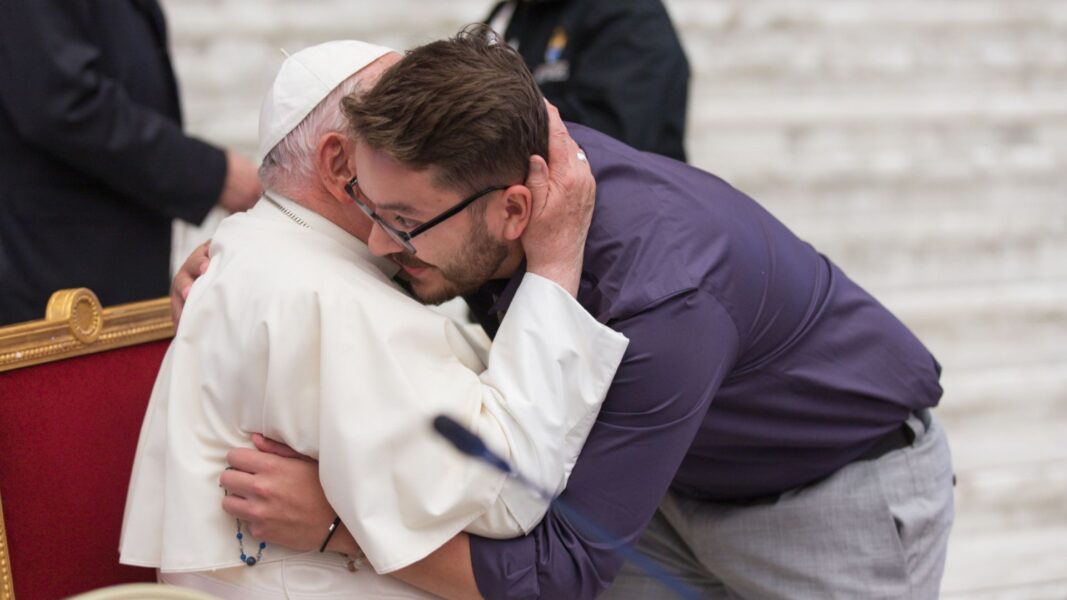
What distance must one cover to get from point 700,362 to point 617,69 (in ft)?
3.95

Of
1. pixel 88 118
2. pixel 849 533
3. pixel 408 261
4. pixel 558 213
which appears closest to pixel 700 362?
pixel 558 213

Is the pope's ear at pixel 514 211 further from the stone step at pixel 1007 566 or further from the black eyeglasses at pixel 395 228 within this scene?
the stone step at pixel 1007 566

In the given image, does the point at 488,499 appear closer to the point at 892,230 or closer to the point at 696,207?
the point at 696,207

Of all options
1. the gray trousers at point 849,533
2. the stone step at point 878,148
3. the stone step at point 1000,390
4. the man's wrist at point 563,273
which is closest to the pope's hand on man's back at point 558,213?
the man's wrist at point 563,273

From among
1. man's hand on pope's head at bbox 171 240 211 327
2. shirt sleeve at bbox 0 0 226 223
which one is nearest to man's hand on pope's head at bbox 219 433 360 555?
man's hand on pope's head at bbox 171 240 211 327

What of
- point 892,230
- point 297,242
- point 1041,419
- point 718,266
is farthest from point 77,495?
point 1041,419

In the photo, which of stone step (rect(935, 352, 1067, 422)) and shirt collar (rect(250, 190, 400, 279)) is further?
stone step (rect(935, 352, 1067, 422))

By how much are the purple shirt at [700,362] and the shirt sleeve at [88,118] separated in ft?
2.59

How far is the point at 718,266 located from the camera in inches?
61.0

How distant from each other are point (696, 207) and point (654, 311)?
19cm

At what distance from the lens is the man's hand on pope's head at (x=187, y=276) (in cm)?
169

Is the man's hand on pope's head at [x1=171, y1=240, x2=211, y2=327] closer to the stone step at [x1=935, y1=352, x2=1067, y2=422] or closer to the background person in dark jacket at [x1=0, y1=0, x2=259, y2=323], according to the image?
the background person in dark jacket at [x1=0, y1=0, x2=259, y2=323]

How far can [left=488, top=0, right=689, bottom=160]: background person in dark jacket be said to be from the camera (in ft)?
8.32

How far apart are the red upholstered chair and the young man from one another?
47 cm
